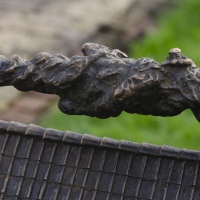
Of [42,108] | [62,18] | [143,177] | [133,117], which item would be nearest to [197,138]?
[133,117]

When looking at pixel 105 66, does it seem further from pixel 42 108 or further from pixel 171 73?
pixel 42 108

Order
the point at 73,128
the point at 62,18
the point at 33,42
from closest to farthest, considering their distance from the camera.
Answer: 1. the point at 73,128
2. the point at 33,42
3. the point at 62,18

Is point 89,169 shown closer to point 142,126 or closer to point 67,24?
point 142,126

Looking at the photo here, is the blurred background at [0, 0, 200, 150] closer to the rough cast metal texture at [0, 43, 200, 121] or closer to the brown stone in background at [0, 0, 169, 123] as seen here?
the brown stone in background at [0, 0, 169, 123]

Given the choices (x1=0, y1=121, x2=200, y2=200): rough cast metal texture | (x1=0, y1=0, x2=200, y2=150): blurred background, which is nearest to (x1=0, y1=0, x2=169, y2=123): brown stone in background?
(x1=0, y1=0, x2=200, y2=150): blurred background

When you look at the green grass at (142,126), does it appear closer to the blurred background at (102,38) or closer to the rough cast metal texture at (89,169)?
the blurred background at (102,38)
